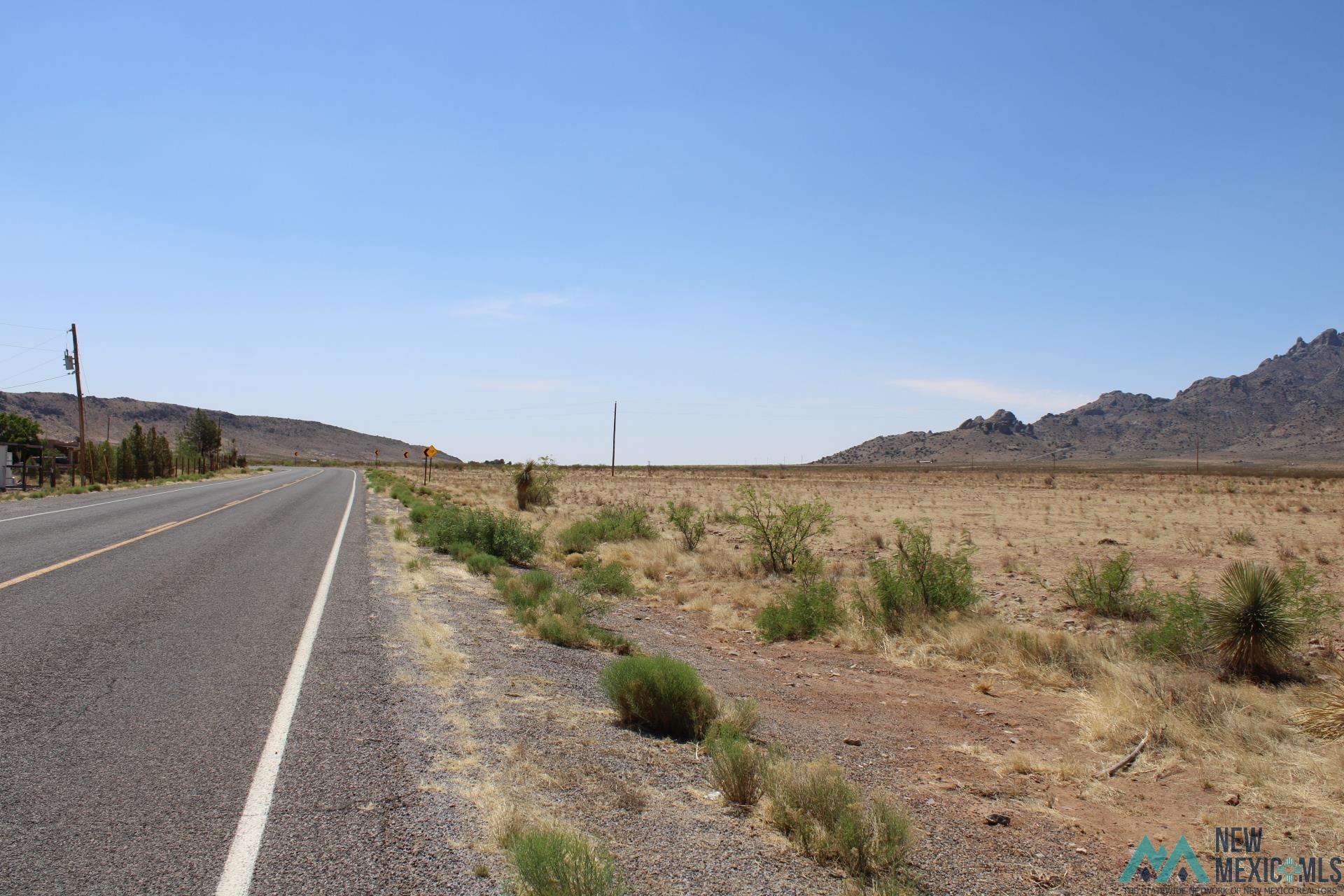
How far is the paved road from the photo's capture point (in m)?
3.77

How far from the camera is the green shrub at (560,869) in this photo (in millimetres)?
3576

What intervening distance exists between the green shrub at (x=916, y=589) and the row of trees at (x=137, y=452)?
168 ft

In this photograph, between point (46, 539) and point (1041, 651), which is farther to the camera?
point (46, 539)

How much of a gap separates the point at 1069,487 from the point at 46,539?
62.9 metres

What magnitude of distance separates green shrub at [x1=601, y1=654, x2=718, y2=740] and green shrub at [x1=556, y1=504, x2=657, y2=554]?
14.0 m

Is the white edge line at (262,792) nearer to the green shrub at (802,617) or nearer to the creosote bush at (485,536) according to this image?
the green shrub at (802,617)

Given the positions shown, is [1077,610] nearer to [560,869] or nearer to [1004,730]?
[1004,730]

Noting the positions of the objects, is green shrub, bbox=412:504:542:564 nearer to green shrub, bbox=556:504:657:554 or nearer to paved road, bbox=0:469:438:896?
green shrub, bbox=556:504:657:554

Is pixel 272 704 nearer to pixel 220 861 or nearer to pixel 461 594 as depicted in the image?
pixel 220 861

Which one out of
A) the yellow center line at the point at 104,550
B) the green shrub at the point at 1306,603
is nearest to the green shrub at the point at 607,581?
the yellow center line at the point at 104,550

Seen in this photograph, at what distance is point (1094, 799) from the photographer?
5992 mm

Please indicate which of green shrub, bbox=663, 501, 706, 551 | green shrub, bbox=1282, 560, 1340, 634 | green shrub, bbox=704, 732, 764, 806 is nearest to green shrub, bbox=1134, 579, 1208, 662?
green shrub, bbox=1282, 560, 1340, 634

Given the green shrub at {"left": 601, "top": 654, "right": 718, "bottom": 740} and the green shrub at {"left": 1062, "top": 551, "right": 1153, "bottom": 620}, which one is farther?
the green shrub at {"left": 1062, "top": 551, "right": 1153, "bottom": 620}

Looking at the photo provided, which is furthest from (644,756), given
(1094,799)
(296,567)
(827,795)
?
(296,567)
